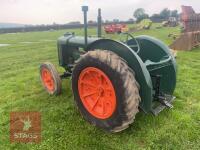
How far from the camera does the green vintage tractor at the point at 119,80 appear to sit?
9.68 ft

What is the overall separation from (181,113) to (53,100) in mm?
2326

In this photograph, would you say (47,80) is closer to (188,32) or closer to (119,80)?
(119,80)

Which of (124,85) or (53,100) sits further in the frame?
(53,100)

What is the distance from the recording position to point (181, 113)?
3.95 meters

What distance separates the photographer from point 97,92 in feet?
11.2

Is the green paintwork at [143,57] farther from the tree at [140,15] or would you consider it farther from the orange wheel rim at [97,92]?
the tree at [140,15]

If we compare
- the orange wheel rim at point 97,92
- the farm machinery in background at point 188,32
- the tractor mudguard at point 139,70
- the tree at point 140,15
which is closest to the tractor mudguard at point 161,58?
the tractor mudguard at point 139,70

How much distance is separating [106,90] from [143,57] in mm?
1265

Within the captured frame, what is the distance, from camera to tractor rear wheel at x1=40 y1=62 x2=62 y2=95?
460 centimetres

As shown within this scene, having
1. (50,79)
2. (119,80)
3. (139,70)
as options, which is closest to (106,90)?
(119,80)

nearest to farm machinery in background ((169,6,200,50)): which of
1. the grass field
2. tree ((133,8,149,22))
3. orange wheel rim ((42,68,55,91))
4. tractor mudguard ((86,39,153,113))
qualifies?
the grass field

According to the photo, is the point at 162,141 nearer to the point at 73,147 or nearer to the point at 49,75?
the point at 73,147

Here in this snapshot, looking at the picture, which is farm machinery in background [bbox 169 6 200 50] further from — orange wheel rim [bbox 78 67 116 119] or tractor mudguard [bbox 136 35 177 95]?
orange wheel rim [bbox 78 67 116 119]

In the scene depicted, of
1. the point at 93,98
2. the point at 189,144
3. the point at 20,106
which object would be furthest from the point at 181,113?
the point at 20,106
